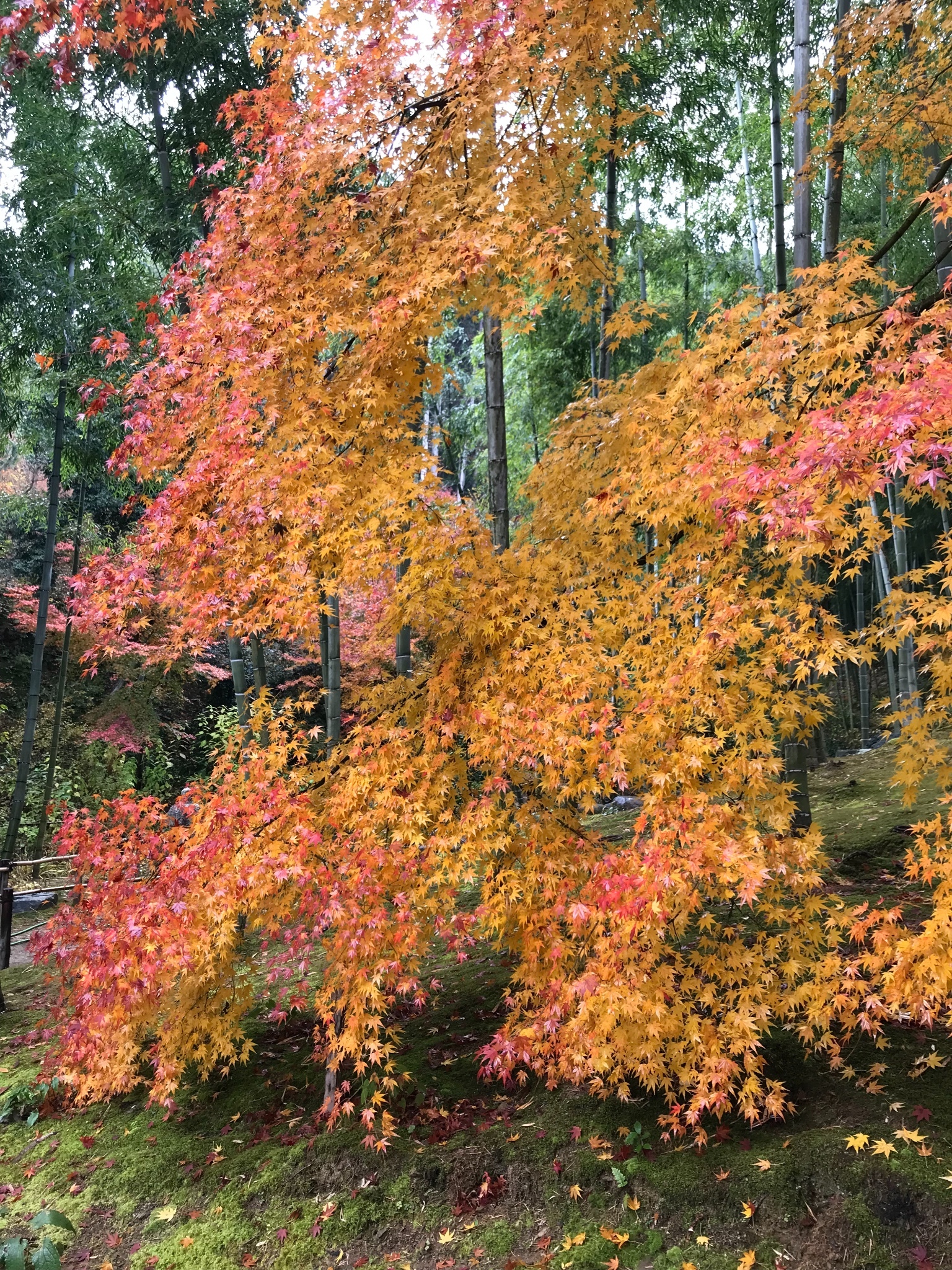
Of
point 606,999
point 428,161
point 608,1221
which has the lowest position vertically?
point 608,1221

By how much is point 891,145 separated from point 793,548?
12.4 feet

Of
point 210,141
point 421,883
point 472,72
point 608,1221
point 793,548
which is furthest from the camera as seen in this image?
point 210,141

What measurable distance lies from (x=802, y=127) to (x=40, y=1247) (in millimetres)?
7299

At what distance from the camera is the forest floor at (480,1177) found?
9.12 ft

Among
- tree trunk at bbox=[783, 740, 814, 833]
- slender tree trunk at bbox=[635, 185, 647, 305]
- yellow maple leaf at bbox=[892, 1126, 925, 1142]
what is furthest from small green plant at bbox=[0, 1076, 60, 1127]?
slender tree trunk at bbox=[635, 185, 647, 305]

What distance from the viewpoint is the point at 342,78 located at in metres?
3.80

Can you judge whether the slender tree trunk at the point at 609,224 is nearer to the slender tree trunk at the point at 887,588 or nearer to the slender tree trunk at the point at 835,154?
the slender tree trunk at the point at 835,154

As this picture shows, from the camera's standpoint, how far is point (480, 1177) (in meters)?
3.39

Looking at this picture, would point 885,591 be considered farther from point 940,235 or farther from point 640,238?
point 940,235

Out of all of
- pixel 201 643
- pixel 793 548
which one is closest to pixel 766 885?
pixel 793 548

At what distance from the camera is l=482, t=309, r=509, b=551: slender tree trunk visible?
474 cm

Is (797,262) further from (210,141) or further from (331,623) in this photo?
(210,141)

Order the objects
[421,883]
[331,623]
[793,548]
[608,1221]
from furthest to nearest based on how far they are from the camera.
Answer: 1. [331,623]
2. [421,883]
3. [608,1221]
4. [793,548]

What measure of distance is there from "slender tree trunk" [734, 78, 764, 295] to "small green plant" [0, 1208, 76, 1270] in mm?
12519
